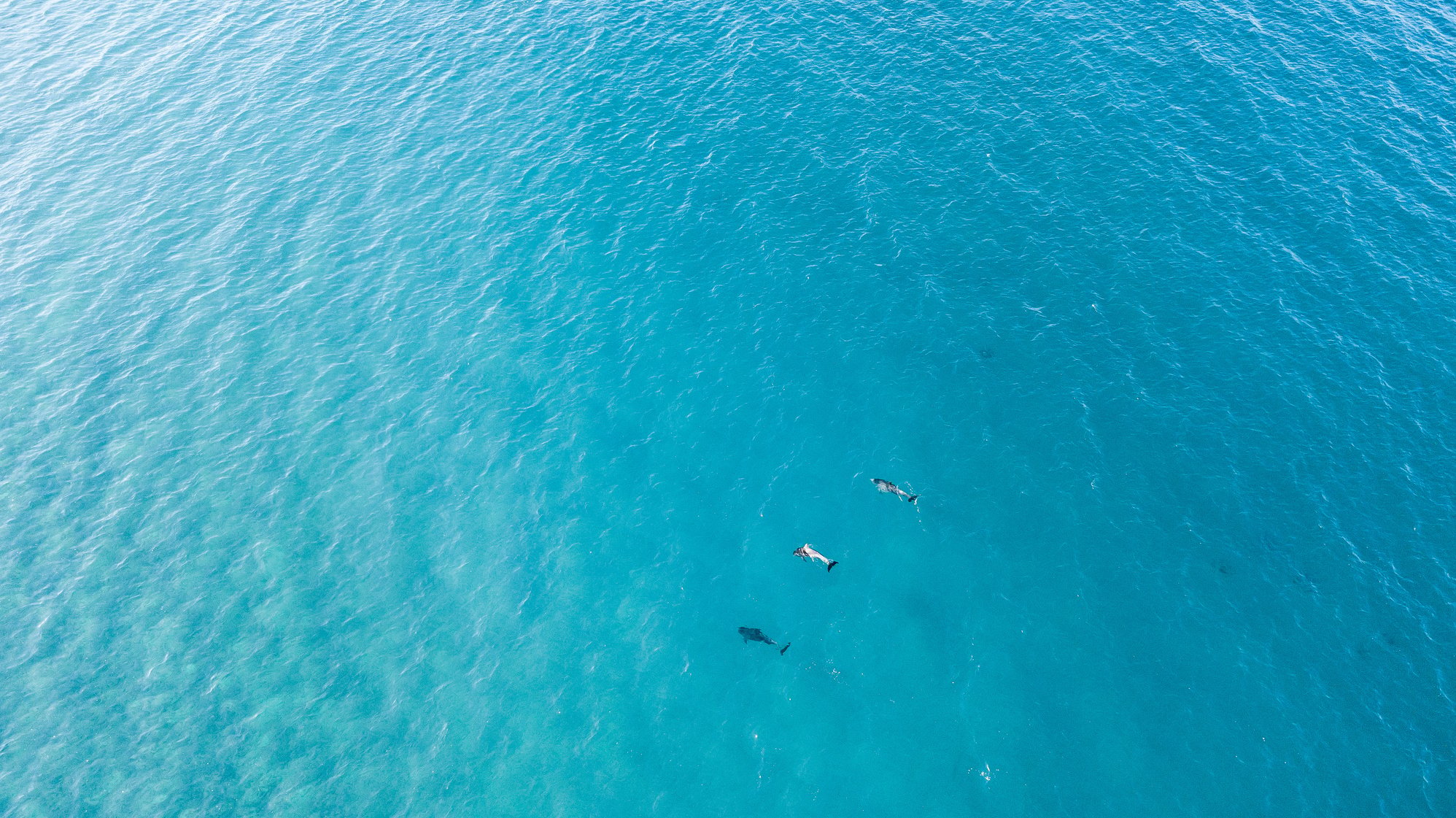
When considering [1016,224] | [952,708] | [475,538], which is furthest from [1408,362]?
[475,538]

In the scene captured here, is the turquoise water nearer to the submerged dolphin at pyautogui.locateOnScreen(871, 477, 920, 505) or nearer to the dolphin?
the dolphin

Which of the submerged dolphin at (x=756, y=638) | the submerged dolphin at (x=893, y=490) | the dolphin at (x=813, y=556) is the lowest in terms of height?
the submerged dolphin at (x=756, y=638)

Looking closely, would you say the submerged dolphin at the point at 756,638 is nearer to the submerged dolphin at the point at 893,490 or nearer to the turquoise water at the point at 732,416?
the turquoise water at the point at 732,416

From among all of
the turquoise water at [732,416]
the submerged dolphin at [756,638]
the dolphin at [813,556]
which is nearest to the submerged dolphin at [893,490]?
the turquoise water at [732,416]

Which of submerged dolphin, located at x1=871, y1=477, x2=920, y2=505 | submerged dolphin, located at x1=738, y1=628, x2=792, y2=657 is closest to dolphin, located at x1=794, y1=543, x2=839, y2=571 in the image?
submerged dolphin, located at x1=738, y1=628, x2=792, y2=657

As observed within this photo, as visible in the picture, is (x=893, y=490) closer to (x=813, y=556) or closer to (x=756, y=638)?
(x=813, y=556)

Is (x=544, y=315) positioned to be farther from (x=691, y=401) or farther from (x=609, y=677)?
(x=609, y=677)
